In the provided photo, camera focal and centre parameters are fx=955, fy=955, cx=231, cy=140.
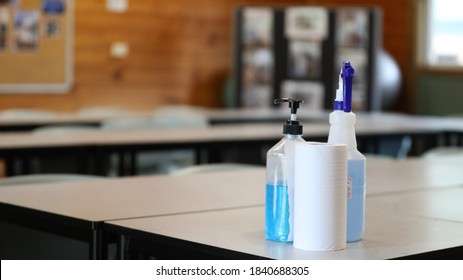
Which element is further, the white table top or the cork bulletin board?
the cork bulletin board

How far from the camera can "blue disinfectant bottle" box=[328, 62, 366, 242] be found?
→ 1.64 metres

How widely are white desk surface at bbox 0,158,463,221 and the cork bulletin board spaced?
5.37 m

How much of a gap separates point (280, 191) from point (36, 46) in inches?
266

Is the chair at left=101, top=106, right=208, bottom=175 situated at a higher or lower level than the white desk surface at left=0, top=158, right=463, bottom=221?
lower

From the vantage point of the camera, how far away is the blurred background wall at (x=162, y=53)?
8.38 m

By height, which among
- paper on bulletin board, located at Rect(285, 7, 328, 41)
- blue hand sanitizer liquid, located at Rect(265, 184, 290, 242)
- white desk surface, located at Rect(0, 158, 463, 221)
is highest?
paper on bulletin board, located at Rect(285, 7, 328, 41)

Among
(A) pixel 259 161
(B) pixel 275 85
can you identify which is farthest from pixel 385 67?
(A) pixel 259 161

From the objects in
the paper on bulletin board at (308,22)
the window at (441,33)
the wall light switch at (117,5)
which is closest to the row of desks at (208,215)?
the paper on bulletin board at (308,22)

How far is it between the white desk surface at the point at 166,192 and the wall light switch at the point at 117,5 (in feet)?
18.8

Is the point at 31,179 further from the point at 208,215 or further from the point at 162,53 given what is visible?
the point at 162,53

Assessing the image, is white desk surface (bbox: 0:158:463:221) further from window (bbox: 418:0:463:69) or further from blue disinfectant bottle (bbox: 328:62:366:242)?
window (bbox: 418:0:463:69)

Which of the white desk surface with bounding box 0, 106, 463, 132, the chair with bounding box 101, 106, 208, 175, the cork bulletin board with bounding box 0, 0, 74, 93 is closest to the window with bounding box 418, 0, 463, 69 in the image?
the white desk surface with bounding box 0, 106, 463, 132

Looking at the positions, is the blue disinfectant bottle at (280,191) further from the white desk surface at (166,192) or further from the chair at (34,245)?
the chair at (34,245)

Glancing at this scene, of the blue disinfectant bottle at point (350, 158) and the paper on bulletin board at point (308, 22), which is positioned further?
the paper on bulletin board at point (308, 22)
